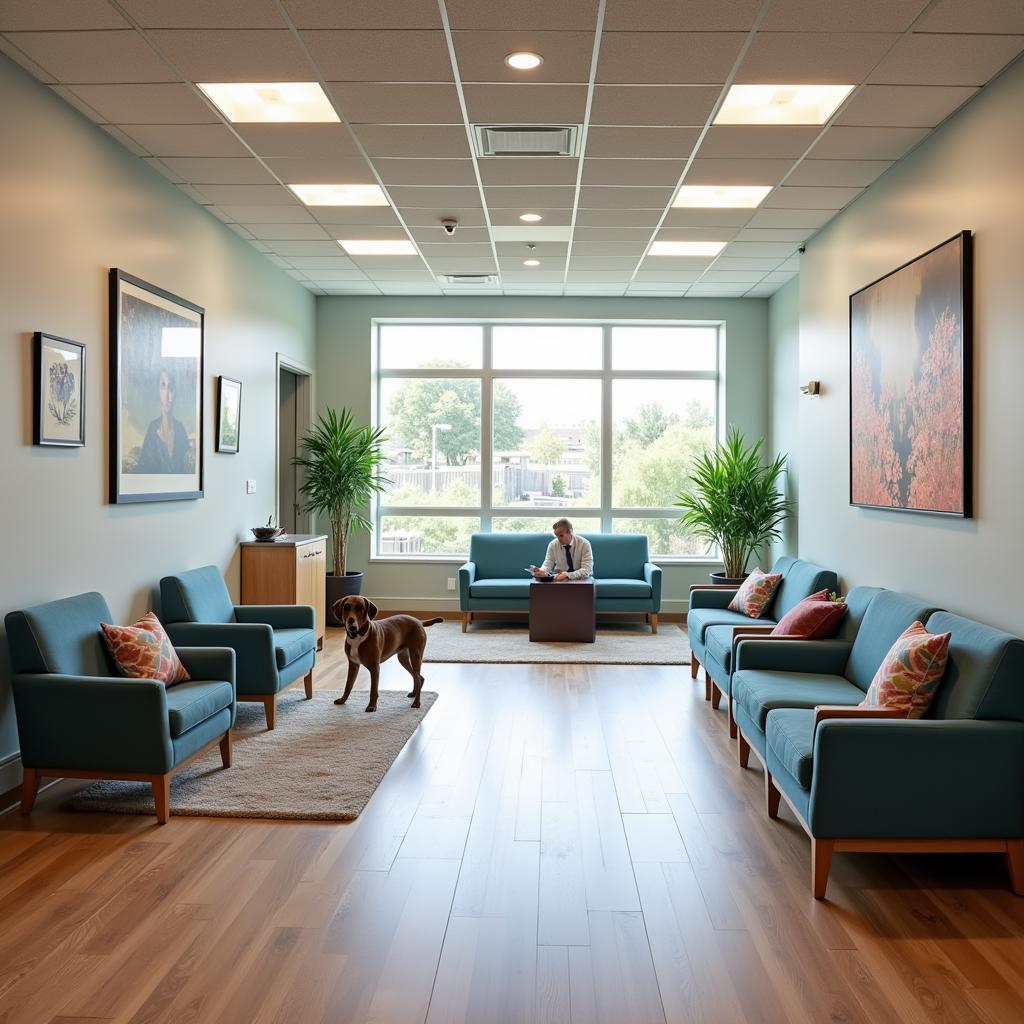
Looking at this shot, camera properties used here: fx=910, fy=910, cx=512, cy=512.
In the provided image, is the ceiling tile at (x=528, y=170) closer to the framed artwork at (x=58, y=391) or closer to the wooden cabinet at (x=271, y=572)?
the framed artwork at (x=58, y=391)

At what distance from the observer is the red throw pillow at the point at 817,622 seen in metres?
4.86

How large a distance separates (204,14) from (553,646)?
5.45m

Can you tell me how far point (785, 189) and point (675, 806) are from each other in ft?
12.1

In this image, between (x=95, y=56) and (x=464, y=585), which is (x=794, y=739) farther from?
(x=464, y=585)

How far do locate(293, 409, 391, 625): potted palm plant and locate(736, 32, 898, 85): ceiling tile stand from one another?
17.6ft

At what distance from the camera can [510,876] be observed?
3213 mm

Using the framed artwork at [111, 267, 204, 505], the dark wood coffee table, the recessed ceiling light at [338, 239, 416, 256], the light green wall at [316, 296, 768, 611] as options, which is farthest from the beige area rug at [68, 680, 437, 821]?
the light green wall at [316, 296, 768, 611]

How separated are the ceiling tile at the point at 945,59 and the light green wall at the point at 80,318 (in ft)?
12.1

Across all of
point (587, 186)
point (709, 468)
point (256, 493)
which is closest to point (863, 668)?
point (587, 186)

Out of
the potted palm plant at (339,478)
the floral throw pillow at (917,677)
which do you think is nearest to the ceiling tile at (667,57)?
the floral throw pillow at (917,677)

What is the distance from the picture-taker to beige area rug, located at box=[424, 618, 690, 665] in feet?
23.4

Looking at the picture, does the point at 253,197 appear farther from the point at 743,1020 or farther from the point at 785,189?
the point at 743,1020

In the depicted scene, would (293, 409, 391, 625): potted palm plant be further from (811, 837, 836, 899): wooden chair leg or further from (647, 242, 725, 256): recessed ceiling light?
(811, 837, 836, 899): wooden chair leg

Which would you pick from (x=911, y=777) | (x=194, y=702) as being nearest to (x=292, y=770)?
(x=194, y=702)
